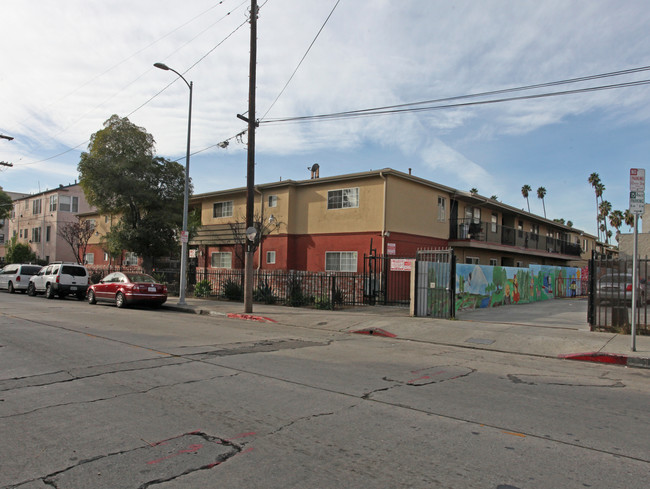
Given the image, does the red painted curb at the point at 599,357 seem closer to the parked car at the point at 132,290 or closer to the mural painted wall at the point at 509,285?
the mural painted wall at the point at 509,285

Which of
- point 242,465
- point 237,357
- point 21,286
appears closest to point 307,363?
point 237,357

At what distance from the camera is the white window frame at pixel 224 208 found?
29.1 metres

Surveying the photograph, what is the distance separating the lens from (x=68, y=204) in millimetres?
47125

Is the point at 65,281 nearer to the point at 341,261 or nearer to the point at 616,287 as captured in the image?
the point at 341,261

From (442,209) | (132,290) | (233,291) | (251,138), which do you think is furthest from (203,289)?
(442,209)

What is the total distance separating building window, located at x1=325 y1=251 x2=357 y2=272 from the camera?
2352 cm

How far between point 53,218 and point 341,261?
3665cm

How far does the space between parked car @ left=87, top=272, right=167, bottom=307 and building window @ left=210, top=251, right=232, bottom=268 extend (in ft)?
31.1

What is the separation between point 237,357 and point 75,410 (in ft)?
11.5

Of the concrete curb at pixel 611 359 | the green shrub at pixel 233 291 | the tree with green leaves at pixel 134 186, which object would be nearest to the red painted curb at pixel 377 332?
the concrete curb at pixel 611 359

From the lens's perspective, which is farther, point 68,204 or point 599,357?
point 68,204

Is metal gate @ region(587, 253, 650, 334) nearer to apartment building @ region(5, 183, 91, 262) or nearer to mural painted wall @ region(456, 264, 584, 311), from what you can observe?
mural painted wall @ region(456, 264, 584, 311)

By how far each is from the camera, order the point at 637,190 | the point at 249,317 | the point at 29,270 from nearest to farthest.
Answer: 1. the point at 637,190
2. the point at 249,317
3. the point at 29,270

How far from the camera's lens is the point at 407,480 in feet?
12.0
